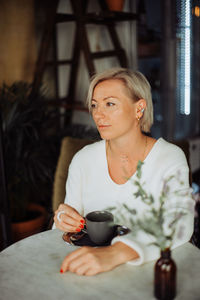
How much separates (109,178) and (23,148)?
1.18 metres

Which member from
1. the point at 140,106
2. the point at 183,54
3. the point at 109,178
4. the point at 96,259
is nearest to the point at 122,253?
the point at 96,259

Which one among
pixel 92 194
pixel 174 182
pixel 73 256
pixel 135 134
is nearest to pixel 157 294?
pixel 73 256

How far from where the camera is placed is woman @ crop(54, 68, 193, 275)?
1308 millimetres

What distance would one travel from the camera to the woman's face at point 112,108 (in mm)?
1358

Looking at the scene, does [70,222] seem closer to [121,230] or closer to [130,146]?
[121,230]

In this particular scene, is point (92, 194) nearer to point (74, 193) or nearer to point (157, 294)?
point (74, 193)

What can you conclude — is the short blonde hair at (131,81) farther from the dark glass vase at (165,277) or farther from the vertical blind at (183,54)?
the vertical blind at (183,54)

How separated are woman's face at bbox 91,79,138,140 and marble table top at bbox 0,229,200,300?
0.51 meters

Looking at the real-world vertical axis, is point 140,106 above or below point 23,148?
above

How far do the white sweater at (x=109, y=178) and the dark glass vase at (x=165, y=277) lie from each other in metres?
0.35

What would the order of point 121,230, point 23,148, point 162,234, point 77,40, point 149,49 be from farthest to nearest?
point 149,49
point 77,40
point 23,148
point 121,230
point 162,234

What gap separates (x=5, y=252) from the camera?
105 centimetres

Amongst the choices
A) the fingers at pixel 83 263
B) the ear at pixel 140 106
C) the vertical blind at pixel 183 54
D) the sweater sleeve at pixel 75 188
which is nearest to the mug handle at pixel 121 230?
the fingers at pixel 83 263

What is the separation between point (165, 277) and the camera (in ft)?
2.50
